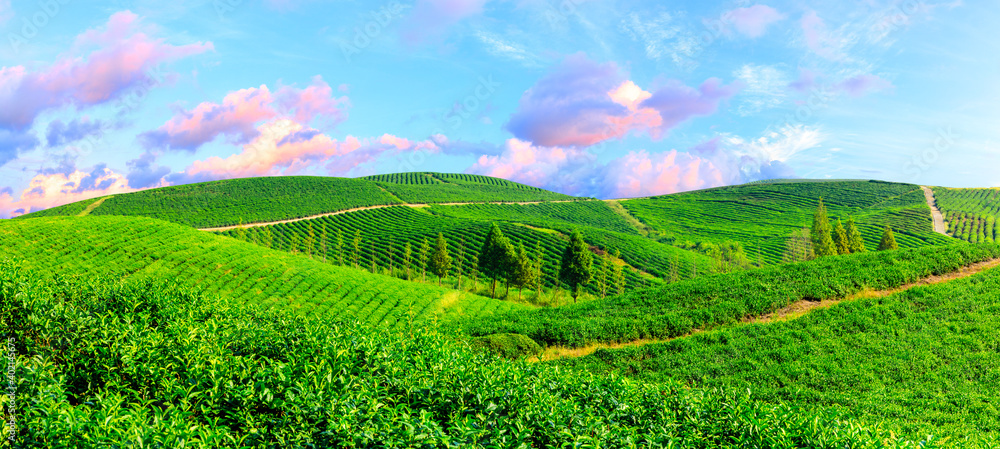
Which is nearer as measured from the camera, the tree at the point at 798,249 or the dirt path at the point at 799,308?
the dirt path at the point at 799,308

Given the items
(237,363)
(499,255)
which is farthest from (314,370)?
(499,255)

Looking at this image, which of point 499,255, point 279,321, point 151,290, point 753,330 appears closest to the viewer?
point 279,321

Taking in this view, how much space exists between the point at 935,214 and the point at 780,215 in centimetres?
4368

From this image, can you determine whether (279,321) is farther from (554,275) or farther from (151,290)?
(554,275)

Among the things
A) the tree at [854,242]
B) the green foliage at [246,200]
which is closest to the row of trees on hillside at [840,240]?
the tree at [854,242]

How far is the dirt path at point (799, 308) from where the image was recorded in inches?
816

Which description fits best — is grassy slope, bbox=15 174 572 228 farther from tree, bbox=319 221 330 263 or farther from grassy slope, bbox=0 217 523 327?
grassy slope, bbox=0 217 523 327

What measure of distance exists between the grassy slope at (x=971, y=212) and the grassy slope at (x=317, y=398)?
142 m

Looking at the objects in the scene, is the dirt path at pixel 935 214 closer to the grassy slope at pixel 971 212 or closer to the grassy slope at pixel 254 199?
the grassy slope at pixel 971 212

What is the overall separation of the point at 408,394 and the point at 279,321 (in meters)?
3.92

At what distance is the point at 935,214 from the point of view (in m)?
147

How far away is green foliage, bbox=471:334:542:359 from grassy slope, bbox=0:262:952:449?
1120 centimetres

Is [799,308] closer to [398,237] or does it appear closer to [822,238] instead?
[822,238]

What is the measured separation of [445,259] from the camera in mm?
60531
